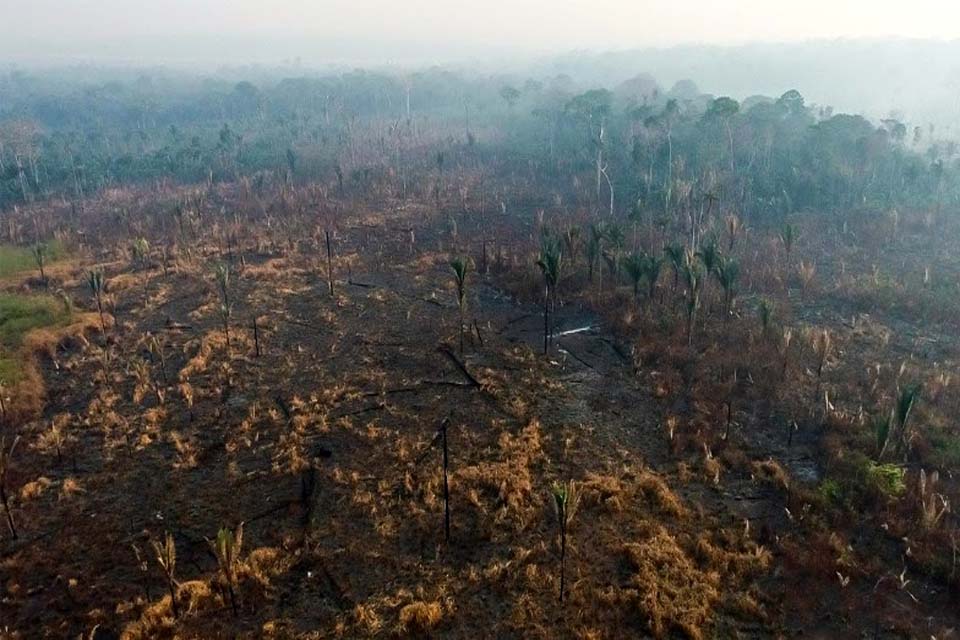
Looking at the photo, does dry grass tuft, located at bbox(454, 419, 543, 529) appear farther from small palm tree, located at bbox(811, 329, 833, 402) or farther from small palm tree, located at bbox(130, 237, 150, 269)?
small palm tree, located at bbox(130, 237, 150, 269)

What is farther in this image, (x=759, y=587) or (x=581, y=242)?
(x=581, y=242)

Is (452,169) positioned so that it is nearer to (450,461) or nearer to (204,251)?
(204,251)

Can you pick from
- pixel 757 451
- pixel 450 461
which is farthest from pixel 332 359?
pixel 757 451

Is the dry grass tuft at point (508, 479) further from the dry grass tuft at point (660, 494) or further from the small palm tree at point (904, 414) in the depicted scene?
the small palm tree at point (904, 414)

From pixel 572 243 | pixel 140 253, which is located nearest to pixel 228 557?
pixel 572 243

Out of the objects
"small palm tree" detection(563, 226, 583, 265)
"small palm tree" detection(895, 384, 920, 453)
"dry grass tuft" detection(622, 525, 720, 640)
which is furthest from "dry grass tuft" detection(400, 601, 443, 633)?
"small palm tree" detection(563, 226, 583, 265)

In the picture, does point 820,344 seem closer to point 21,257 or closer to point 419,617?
point 419,617

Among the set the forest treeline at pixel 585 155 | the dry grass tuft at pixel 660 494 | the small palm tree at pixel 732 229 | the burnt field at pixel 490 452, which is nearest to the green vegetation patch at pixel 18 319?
the burnt field at pixel 490 452
